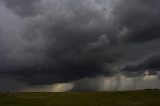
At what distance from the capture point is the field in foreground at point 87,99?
96.8 metres

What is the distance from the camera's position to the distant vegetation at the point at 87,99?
96.9 m

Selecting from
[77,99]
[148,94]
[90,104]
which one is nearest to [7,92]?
[77,99]

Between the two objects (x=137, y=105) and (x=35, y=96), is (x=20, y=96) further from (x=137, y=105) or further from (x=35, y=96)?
(x=137, y=105)

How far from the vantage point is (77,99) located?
102875 millimetres

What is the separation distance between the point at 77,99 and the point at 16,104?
62.0 feet

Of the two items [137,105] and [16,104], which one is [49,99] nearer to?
[16,104]

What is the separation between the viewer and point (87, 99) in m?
102

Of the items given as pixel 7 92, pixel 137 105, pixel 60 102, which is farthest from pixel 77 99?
pixel 7 92

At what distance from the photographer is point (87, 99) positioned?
102 m

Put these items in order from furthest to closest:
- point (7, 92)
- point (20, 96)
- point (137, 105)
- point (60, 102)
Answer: point (7, 92) < point (20, 96) < point (60, 102) < point (137, 105)

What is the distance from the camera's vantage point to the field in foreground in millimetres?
96812

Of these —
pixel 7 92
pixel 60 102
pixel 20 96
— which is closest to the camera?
pixel 60 102

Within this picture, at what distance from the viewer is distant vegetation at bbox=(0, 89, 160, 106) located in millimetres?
96875

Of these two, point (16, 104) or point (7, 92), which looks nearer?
point (16, 104)
